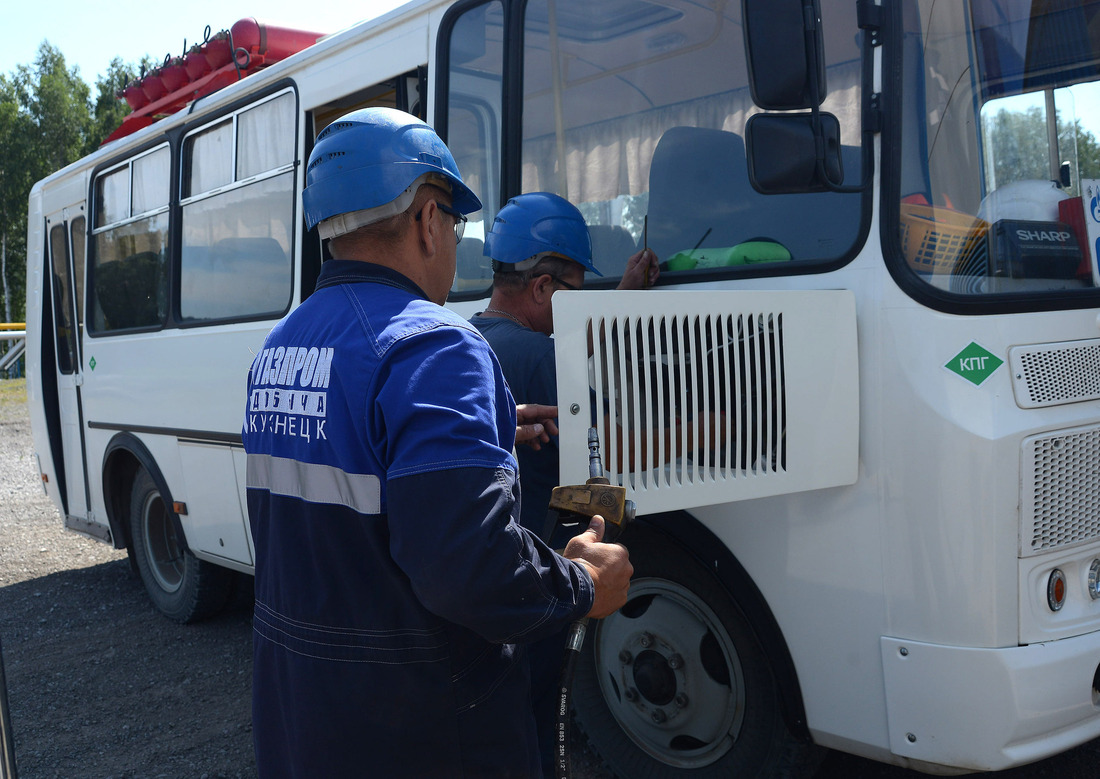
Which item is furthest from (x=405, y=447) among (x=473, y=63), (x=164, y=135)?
(x=164, y=135)

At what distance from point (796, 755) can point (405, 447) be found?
1844 mm

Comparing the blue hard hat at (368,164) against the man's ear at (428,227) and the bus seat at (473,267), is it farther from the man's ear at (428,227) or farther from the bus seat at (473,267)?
the bus seat at (473,267)

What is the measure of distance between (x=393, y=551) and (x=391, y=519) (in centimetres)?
5

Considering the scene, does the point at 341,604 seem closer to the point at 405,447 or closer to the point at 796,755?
the point at 405,447

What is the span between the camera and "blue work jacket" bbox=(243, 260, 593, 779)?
1.42m

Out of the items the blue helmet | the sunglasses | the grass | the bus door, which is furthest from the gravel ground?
the grass

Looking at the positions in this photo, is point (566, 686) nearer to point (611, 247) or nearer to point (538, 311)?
point (538, 311)

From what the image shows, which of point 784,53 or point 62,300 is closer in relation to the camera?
point 784,53

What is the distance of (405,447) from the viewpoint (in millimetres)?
1420

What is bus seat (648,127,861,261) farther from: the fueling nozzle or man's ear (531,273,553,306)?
the fueling nozzle

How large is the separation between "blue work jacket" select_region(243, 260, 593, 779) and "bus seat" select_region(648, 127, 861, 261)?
4.38 feet

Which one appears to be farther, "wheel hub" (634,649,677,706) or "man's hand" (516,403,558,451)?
"wheel hub" (634,649,677,706)

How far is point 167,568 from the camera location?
6043mm

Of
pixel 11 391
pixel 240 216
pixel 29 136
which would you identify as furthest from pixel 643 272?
pixel 29 136
